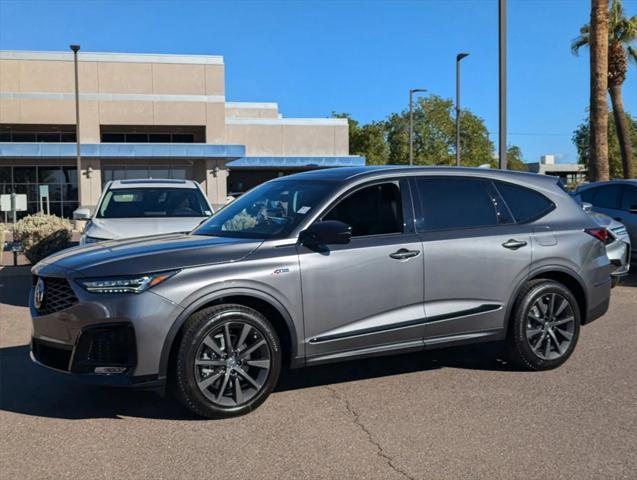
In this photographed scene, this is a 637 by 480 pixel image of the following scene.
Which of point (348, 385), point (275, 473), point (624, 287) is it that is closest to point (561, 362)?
point (348, 385)

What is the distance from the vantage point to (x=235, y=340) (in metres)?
4.84

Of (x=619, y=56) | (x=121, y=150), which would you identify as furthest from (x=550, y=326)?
(x=121, y=150)

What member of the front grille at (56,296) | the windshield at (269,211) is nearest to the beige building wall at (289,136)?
the windshield at (269,211)

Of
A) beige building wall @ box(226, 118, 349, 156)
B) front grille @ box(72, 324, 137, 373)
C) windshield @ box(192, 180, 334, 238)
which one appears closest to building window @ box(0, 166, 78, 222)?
beige building wall @ box(226, 118, 349, 156)

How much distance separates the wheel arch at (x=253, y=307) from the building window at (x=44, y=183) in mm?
34452

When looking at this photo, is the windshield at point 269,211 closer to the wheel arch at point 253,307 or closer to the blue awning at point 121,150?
the wheel arch at point 253,307

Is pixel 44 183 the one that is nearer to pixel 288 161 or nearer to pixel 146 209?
pixel 288 161

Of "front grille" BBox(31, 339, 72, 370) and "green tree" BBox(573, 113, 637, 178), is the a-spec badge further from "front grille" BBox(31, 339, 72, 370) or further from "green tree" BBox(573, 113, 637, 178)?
"green tree" BBox(573, 113, 637, 178)

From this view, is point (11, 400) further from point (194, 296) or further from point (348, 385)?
point (348, 385)

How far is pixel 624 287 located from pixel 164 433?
29.8ft

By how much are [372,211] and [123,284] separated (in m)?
2.04

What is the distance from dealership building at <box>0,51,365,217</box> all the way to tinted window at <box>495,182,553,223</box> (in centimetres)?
3044

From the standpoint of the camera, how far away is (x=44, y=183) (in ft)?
122

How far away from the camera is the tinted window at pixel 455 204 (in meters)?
5.68
